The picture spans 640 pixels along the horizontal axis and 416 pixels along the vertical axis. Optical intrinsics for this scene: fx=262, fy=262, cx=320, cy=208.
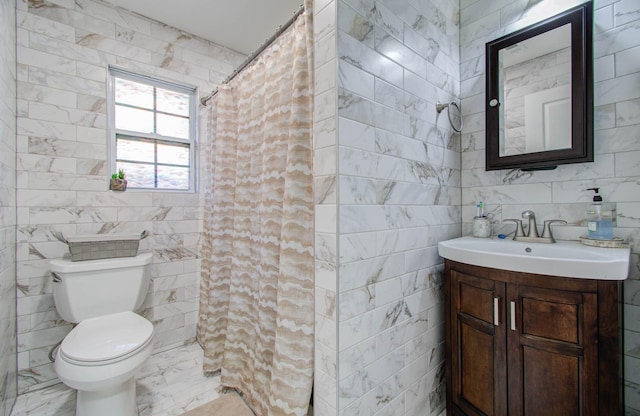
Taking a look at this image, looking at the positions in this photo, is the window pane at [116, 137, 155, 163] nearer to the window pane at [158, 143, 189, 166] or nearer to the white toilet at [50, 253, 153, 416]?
the window pane at [158, 143, 189, 166]

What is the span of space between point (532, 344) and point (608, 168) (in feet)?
3.13

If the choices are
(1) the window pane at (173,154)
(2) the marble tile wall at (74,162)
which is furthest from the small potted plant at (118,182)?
(1) the window pane at (173,154)

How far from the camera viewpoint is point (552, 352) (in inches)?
40.3

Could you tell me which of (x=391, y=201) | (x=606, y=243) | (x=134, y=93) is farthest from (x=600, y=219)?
(x=134, y=93)

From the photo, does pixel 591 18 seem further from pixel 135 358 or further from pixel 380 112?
pixel 135 358

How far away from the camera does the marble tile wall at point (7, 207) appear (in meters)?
1.36

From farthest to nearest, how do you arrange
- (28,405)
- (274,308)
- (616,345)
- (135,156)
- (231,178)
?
(135,156) → (231,178) → (28,405) → (274,308) → (616,345)

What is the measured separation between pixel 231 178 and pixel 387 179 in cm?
118

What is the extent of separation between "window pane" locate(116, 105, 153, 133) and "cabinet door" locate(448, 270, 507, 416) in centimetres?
254

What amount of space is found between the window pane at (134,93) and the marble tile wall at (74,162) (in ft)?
0.51

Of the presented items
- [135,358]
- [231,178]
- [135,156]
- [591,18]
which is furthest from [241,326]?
[591,18]

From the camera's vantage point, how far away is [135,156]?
2.16 metres

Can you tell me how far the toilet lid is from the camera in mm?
1225

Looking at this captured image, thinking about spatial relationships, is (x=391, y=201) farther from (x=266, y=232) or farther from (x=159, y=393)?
(x=159, y=393)
